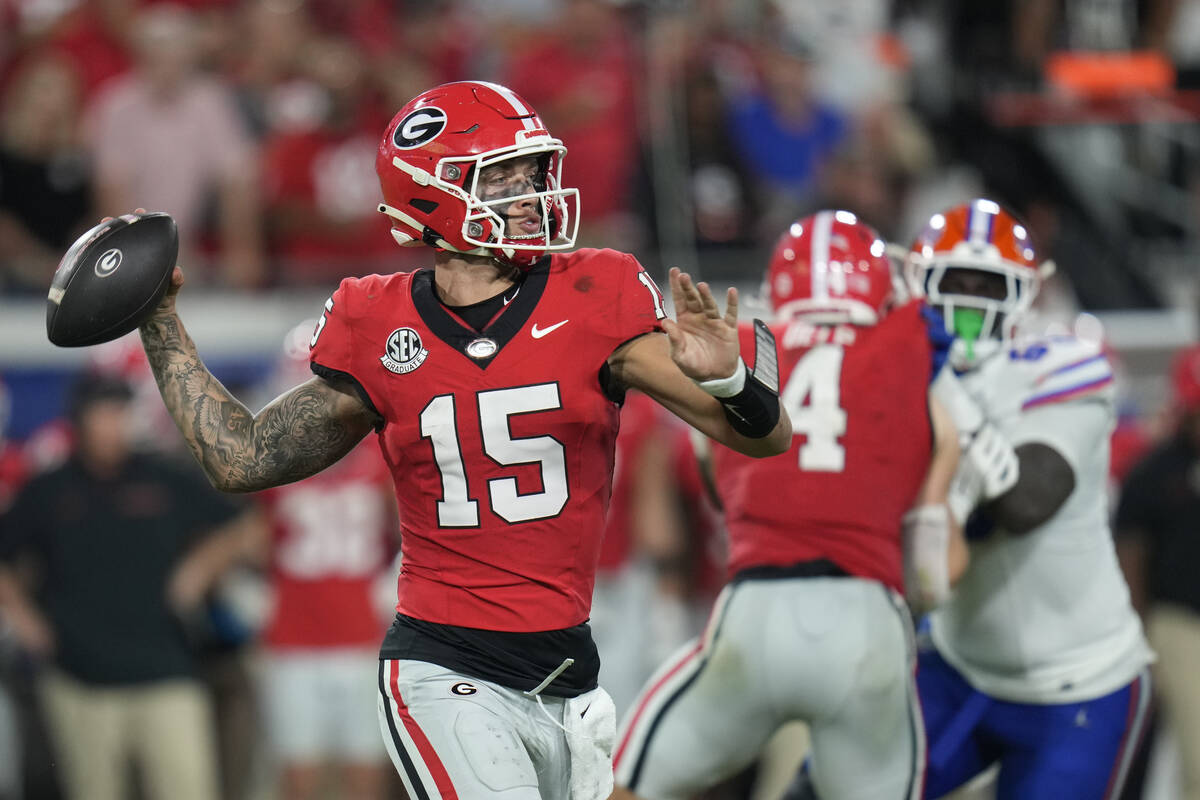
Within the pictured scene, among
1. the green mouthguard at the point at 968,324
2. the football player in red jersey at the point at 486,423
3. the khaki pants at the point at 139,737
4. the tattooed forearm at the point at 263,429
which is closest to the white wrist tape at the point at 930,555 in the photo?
the green mouthguard at the point at 968,324

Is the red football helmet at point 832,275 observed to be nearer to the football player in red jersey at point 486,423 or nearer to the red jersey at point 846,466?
the red jersey at point 846,466

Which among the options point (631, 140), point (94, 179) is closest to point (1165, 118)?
point (631, 140)

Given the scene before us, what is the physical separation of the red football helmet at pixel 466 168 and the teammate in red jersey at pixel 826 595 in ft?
2.69

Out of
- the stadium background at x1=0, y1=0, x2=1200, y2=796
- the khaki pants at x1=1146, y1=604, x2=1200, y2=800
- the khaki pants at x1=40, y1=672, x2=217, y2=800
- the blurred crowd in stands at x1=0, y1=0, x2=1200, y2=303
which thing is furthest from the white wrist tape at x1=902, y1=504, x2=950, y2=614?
the blurred crowd in stands at x1=0, y1=0, x2=1200, y2=303

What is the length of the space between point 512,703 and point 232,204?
5.48 meters

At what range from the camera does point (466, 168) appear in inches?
132

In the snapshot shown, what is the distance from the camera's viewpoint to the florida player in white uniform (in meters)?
4.34

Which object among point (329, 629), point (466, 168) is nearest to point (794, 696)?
point (466, 168)

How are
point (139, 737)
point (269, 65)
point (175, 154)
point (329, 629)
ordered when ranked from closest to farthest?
point (139, 737) → point (329, 629) → point (175, 154) → point (269, 65)

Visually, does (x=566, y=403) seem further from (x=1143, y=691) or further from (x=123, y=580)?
(x=123, y=580)

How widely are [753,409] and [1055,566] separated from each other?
62.2 inches

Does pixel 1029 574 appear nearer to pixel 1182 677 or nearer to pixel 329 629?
pixel 1182 677

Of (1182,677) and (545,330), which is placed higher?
(545,330)

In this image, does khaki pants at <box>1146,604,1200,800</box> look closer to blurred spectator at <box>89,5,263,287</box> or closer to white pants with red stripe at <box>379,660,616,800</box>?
white pants with red stripe at <box>379,660,616,800</box>
